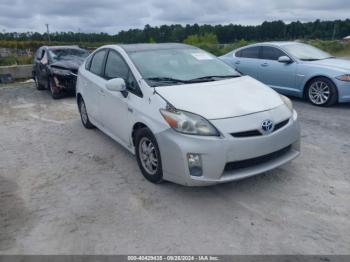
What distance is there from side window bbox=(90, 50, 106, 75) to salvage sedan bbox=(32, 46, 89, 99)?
3896 millimetres

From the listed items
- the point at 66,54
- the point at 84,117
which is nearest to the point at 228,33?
the point at 66,54

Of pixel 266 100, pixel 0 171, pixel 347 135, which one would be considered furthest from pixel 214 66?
pixel 0 171

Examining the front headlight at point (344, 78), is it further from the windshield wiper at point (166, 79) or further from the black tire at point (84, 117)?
the black tire at point (84, 117)

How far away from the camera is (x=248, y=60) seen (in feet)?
28.1

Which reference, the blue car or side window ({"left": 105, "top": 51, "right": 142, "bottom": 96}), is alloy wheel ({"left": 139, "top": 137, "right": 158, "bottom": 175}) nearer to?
side window ({"left": 105, "top": 51, "right": 142, "bottom": 96})

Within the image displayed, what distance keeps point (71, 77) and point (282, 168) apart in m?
6.94

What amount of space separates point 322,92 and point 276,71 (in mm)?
1216

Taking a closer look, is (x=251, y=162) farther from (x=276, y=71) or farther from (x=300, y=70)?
(x=276, y=71)

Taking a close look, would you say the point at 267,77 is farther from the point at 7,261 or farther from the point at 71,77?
the point at 7,261

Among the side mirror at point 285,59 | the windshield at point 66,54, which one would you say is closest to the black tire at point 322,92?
the side mirror at point 285,59

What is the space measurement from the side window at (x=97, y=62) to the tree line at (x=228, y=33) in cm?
5299

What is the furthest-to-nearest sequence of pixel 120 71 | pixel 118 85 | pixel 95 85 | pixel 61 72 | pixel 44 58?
pixel 44 58
pixel 61 72
pixel 95 85
pixel 120 71
pixel 118 85

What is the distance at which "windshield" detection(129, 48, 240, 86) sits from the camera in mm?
4094

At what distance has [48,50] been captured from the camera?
10.3m
